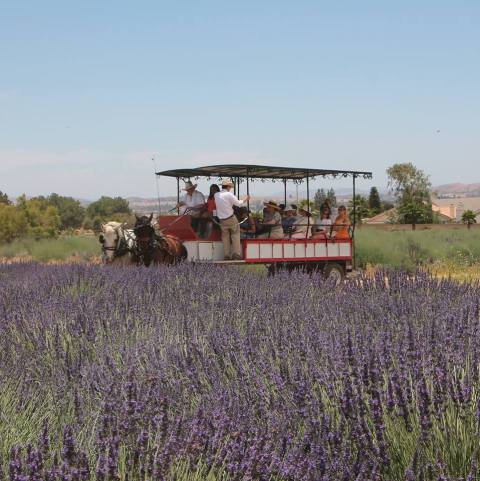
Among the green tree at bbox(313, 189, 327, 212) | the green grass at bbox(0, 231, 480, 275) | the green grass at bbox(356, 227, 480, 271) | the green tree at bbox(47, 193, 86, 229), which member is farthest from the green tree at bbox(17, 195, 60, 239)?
the green tree at bbox(47, 193, 86, 229)

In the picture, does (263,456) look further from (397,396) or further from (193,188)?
(193,188)

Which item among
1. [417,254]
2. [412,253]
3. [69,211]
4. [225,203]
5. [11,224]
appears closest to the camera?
[225,203]

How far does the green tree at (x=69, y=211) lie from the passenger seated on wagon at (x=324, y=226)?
2856 inches

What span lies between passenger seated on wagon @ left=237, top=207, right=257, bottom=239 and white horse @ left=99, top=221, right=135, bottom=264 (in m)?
1.90

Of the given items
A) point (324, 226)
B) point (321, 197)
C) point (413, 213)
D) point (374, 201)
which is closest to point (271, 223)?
point (324, 226)

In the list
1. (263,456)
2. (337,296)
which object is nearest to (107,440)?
(263,456)

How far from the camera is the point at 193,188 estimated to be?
572 inches

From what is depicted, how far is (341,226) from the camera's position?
51.7 feet

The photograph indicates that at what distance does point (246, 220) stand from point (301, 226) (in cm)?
130

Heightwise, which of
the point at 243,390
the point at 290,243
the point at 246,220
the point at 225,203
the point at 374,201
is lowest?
the point at 243,390

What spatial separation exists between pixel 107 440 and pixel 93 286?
6.18 m

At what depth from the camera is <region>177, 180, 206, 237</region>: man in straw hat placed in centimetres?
1449

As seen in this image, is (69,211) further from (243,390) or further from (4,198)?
(243,390)

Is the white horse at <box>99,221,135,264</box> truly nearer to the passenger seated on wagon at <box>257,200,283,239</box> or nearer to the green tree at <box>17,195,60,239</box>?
the passenger seated on wagon at <box>257,200,283,239</box>
